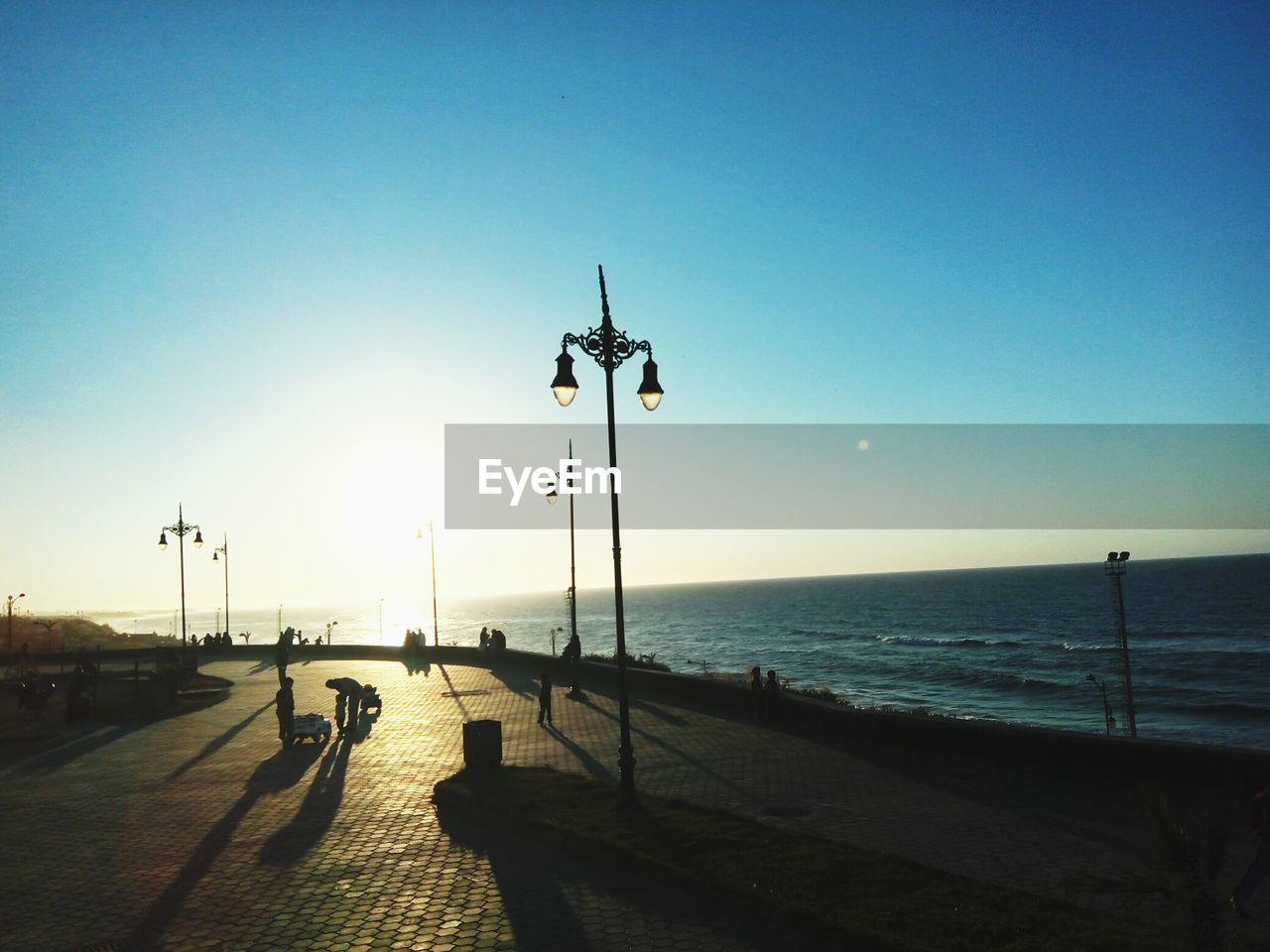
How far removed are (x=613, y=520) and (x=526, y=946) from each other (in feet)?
22.9

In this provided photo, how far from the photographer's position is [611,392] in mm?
13625

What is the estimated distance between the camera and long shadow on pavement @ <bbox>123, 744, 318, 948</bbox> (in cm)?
898

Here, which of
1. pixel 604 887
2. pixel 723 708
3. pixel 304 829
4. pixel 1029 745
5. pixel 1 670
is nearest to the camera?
pixel 604 887

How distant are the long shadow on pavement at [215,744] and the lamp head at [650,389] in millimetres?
12425

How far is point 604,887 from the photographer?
9.69 metres

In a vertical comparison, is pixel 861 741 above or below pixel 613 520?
below

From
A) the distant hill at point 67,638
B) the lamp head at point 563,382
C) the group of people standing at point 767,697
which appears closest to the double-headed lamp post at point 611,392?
the lamp head at point 563,382

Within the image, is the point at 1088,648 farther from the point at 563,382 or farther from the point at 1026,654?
the point at 563,382

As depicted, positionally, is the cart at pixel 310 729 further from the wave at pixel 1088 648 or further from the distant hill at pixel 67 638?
the wave at pixel 1088 648

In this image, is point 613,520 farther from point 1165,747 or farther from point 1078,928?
point 1165,747

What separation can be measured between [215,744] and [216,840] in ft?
33.0

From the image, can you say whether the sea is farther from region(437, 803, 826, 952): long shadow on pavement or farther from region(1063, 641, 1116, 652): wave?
region(437, 803, 826, 952): long shadow on pavement

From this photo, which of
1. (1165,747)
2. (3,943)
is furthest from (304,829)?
(1165,747)

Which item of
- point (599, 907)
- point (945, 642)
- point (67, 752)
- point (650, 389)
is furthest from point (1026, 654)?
point (599, 907)
